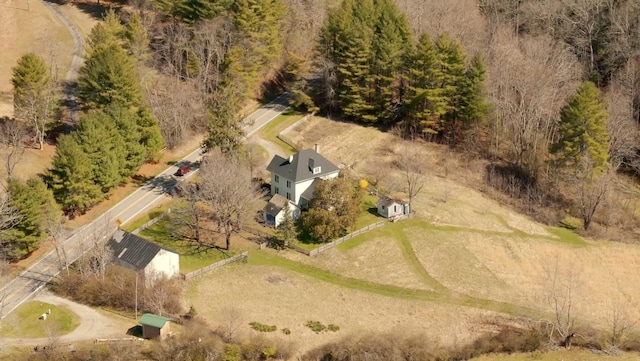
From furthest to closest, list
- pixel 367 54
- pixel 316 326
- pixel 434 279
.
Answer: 1. pixel 367 54
2. pixel 434 279
3. pixel 316 326

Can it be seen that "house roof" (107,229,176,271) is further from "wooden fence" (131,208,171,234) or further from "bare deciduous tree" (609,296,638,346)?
"bare deciduous tree" (609,296,638,346)

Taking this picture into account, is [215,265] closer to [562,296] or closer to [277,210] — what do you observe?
[277,210]

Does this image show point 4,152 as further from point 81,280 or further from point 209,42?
point 209,42

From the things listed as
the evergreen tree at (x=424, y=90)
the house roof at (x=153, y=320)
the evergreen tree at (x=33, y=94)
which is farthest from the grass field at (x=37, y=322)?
the evergreen tree at (x=424, y=90)

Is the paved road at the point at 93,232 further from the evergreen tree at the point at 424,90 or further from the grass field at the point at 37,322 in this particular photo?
the evergreen tree at the point at 424,90

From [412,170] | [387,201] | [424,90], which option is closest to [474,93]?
[424,90]

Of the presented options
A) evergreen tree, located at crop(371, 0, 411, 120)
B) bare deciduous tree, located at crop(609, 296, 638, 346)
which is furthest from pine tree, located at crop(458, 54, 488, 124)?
bare deciduous tree, located at crop(609, 296, 638, 346)

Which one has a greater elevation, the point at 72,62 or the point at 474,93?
the point at 474,93

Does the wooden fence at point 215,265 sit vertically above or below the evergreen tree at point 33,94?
below
